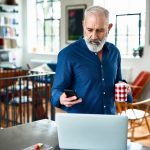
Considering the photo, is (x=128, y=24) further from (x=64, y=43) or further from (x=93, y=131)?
(x=93, y=131)

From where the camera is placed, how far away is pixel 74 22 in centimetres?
803

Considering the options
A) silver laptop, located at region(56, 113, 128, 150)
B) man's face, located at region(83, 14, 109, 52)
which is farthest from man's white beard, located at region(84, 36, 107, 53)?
silver laptop, located at region(56, 113, 128, 150)

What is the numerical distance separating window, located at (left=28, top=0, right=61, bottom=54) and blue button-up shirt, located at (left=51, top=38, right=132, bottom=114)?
259 inches

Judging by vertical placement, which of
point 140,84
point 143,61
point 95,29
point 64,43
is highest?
point 95,29

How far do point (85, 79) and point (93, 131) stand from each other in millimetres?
562

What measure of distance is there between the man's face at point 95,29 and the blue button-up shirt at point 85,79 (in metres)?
0.12

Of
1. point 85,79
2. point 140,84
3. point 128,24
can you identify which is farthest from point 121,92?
point 128,24

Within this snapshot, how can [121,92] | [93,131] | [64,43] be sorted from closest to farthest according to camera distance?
1. [93,131]
2. [121,92]
3. [64,43]

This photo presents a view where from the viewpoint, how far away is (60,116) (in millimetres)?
1631

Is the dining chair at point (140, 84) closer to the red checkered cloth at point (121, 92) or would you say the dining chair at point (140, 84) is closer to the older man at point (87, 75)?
the older man at point (87, 75)

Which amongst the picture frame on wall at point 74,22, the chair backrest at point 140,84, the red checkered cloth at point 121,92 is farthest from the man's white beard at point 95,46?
the picture frame on wall at point 74,22

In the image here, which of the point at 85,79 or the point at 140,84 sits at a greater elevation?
the point at 85,79

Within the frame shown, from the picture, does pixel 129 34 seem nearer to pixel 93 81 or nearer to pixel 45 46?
pixel 45 46

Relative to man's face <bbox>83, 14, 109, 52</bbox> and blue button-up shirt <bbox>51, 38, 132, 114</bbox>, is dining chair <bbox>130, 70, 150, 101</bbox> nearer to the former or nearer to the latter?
blue button-up shirt <bbox>51, 38, 132, 114</bbox>
